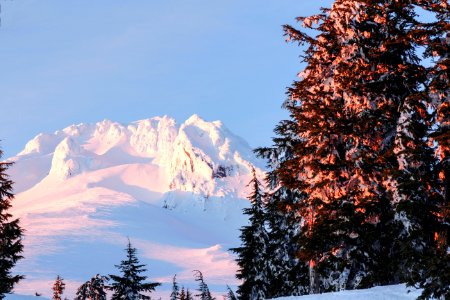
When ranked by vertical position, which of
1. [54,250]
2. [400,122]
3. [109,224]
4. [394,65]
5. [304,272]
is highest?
[109,224]

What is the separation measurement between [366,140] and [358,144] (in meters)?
0.37

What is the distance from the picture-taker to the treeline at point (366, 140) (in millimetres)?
16828

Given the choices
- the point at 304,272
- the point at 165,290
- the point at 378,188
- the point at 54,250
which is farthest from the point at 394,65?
the point at 54,250

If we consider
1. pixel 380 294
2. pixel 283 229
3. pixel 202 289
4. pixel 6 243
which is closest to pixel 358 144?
pixel 380 294

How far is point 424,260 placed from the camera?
44.7 ft

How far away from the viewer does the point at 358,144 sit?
1992cm

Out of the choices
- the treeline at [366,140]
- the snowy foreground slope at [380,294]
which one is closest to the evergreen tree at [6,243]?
the treeline at [366,140]

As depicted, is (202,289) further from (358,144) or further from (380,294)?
(380,294)

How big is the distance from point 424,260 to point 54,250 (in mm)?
151783

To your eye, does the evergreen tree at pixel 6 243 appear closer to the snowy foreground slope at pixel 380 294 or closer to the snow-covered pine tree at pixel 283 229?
the snow-covered pine tree at pixel 283 229

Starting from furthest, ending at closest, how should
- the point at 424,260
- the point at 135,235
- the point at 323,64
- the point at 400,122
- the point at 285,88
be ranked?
the point at 135,235 < the point at 285,88 < the point at 323,64 < the point at 400,122 < the point at 424,260

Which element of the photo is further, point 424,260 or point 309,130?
point 309,130

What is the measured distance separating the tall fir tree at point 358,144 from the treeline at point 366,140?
0.04 meters

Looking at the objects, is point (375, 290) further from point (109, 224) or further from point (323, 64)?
point (109, 224)
